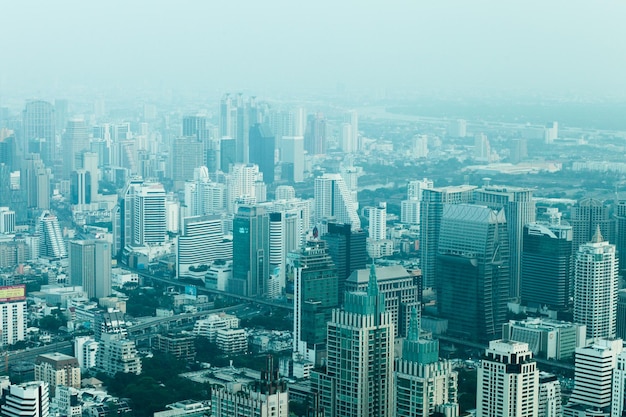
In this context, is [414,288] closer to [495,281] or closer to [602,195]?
[495,281]

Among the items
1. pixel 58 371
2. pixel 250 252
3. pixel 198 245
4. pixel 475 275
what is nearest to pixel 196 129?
pixel 198 245

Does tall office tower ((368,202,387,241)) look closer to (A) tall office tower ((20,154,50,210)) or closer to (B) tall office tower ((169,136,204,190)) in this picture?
(B) tall office tower ((169,136,204,190))

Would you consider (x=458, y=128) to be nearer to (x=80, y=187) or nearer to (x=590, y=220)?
(x=590, y=220)


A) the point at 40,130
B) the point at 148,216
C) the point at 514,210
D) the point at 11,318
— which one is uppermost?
the point at 40,130

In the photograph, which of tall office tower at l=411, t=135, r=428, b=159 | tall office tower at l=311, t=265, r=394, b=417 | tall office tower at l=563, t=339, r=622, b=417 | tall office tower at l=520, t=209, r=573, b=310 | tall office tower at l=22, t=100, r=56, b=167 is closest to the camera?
tall office tower at l=311, t=265, r=394, b=417

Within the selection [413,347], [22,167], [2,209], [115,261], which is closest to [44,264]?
[115,261]

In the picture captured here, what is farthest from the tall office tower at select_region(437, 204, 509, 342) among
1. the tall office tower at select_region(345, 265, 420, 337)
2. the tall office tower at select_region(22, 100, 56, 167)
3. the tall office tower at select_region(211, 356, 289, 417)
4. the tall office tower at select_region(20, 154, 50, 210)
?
the tall office tower at select_region(22, 100, 56, 167)
